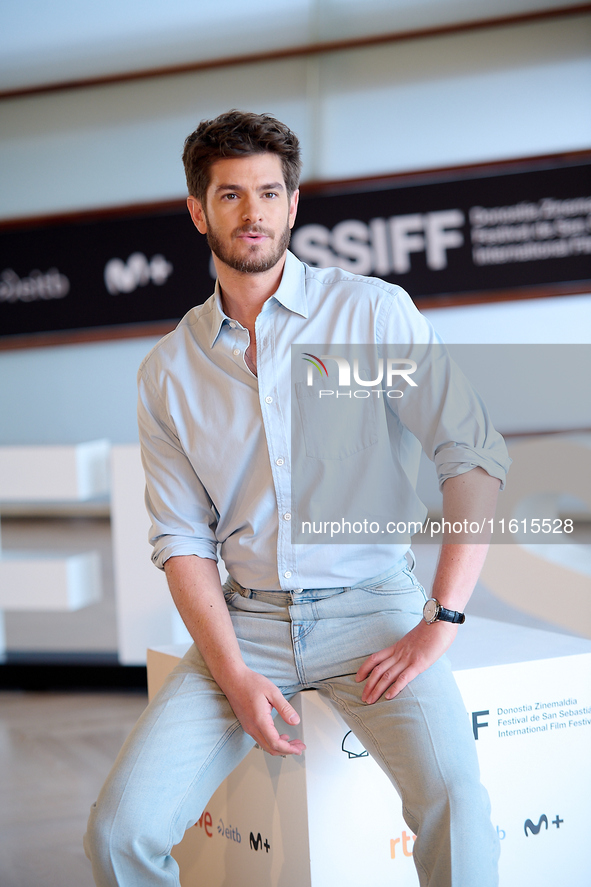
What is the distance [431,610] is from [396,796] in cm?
41

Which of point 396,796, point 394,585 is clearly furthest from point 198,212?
point 396,796

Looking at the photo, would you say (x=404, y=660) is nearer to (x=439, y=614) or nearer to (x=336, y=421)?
(x=439, y=614)

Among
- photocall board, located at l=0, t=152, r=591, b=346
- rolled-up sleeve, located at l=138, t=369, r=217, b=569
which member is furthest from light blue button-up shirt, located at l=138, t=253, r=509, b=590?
photocall board, located at l=0, t=152, r=591, b=346

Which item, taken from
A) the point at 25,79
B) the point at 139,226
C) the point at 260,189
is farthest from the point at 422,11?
the point at 260,189

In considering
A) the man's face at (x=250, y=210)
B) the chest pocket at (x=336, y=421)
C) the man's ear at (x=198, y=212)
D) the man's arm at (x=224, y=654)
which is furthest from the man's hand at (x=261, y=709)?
the man's ear at (x=198, y=212)

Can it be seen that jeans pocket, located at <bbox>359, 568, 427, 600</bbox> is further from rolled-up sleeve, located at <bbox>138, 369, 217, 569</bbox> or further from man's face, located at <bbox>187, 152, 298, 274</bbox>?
man's face, located at <bbox>187, 152, 298, 274</bbox>

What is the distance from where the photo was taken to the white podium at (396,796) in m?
1.48

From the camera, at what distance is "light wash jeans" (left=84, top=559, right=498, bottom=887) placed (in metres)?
1.22

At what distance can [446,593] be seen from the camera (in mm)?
1394

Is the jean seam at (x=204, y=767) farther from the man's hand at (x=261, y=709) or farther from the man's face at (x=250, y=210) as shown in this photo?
the man's face at (x=250, y=210)

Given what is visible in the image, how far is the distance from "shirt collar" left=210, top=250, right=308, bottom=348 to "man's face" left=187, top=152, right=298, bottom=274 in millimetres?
35

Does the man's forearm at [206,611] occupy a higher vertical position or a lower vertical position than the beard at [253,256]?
lower

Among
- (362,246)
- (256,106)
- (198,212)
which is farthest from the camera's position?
(256,106)

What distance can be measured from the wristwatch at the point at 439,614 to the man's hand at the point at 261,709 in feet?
0.88
